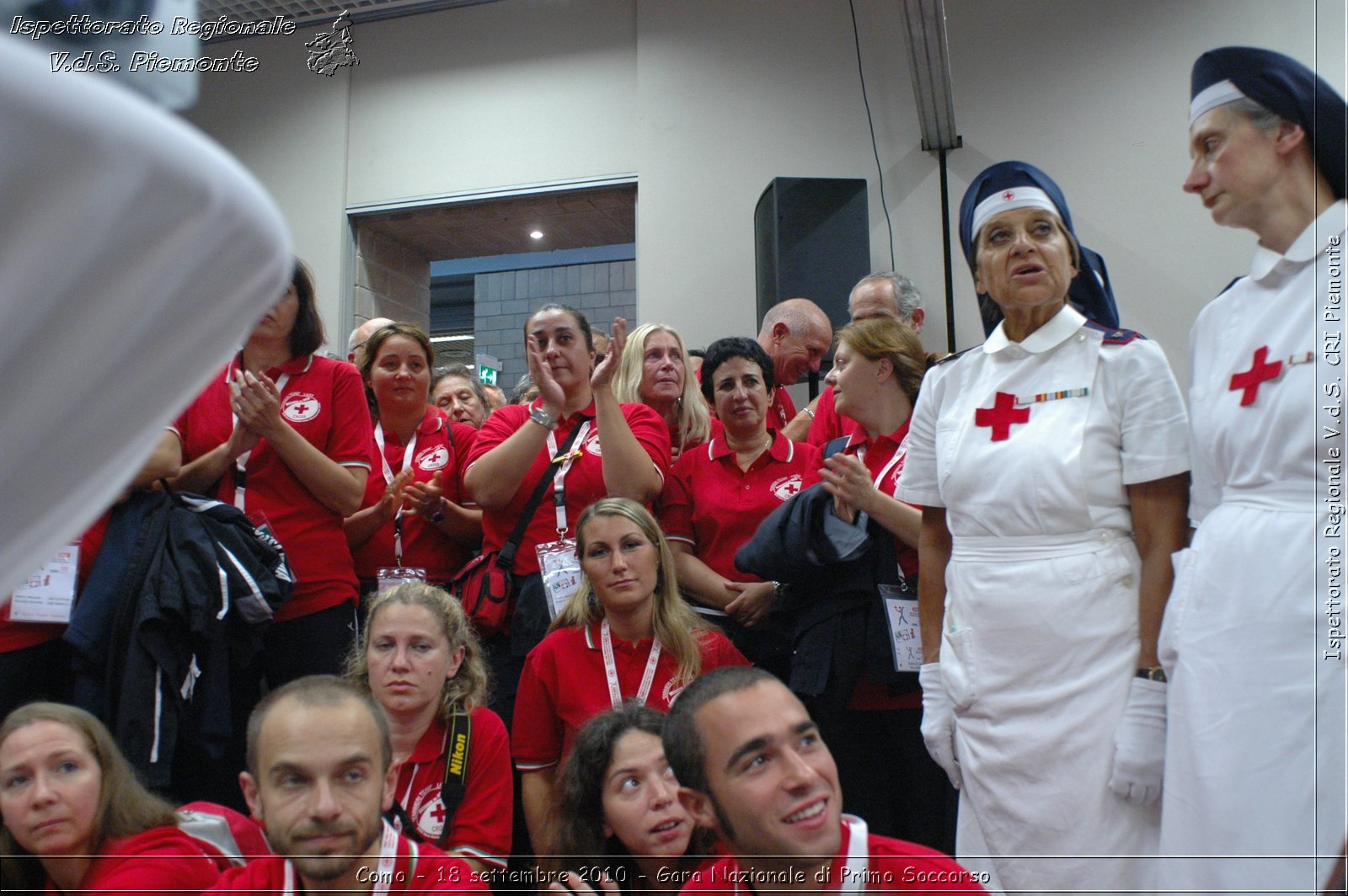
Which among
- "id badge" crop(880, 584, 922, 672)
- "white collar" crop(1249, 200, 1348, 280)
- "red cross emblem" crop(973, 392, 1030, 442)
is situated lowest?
"id badge" crop(880, 584, 922, 672)

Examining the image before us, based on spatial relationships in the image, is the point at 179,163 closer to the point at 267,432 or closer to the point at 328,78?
the point at 267,432

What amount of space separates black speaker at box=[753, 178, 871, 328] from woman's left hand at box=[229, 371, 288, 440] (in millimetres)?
2946

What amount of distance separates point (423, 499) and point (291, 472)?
46 centimetres

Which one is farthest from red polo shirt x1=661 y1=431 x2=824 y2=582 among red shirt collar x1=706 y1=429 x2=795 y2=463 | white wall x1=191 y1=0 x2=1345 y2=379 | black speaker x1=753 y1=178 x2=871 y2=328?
white wall x1=191 y1=0 x2=1345 y2=379

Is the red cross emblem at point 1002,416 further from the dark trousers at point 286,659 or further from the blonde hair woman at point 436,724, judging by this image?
the dark trousers at point 286,659

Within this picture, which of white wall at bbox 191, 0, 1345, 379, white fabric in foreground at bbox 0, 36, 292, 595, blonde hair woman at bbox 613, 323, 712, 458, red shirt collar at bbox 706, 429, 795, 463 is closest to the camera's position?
white fabric in foreground at bbox 0, 36, 292, 595

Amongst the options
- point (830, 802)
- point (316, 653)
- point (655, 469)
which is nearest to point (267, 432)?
point (316, 653)

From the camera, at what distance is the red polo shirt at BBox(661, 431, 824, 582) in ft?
10.0

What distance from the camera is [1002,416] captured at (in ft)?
6.55

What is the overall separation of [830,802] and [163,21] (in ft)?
4.47

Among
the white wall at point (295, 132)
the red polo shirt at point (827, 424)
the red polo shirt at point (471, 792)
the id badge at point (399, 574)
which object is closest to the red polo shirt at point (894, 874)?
the red polo shirt at point (471, 792)

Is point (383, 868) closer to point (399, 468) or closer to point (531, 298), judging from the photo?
point (399, 468)

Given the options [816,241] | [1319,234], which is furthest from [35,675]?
[816,241]

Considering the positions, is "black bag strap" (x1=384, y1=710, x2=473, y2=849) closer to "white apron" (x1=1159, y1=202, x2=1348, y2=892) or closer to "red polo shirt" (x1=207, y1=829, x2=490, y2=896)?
"red polo shirt" (x1=207, y1=829, x2=490, y2=896)
